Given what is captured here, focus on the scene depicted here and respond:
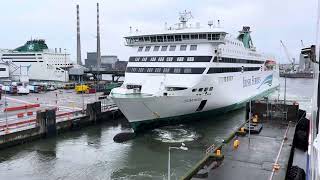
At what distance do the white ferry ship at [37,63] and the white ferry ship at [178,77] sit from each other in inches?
2241

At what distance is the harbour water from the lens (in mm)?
21766

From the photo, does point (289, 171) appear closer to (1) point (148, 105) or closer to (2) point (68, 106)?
(1) point (148, 105)

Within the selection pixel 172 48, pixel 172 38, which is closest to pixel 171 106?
pixel 172 48

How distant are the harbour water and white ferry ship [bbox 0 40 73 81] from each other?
5814 cm

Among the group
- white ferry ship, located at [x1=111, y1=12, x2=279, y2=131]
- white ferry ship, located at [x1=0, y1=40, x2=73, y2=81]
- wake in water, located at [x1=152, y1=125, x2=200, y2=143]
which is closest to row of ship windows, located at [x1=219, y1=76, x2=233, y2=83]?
white ferry ship, located at [x1=111, y1=12, x2=279, y2=131]

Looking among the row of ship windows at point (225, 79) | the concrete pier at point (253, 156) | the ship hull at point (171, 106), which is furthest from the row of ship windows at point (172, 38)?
the concrete pier at point (253, 156)

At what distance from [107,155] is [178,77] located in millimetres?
9841

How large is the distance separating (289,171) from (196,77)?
14604 mm

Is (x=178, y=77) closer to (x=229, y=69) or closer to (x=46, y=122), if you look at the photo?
(x=229, y=69)

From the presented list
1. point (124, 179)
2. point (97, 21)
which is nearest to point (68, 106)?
point (124, 179)

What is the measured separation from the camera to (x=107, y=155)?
83.3 ft

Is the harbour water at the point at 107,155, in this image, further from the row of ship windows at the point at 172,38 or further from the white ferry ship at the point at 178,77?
the row of ship windows at the point at 172,38

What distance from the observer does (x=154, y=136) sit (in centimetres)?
2986

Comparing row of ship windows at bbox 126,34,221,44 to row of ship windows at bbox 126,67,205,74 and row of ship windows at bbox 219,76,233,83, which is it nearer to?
row of ship windows at bbox 126,67,205,74
